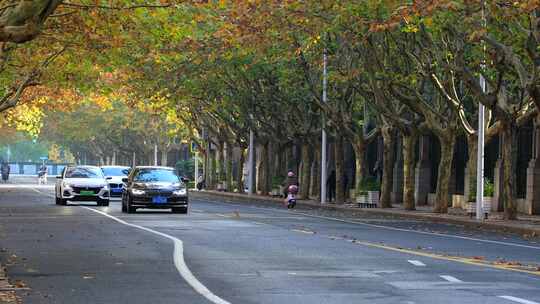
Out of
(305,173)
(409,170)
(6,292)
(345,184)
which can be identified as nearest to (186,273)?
(6,292)

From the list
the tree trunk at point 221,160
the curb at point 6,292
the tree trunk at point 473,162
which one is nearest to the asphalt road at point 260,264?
the curb at point 6,292

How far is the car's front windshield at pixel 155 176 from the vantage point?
41031 millimetres

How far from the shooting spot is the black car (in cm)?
4041

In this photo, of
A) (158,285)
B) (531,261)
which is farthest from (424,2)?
(158,285)

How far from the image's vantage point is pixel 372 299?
1420 cm

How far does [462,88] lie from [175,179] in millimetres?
16693

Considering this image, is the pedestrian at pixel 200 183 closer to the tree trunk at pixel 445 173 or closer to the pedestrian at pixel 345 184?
Result: the pedestrian at pixel 345 184

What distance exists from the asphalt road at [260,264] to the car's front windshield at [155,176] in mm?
8115

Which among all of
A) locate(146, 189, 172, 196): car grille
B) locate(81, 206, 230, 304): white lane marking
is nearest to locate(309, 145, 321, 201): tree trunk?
locate(146, 189, 172, 196): car grille

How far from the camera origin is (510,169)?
126 feet

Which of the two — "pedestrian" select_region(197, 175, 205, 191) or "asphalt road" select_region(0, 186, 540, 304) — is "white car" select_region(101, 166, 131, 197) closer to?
"asphalt road" select_region(0, 186, 540, 304)

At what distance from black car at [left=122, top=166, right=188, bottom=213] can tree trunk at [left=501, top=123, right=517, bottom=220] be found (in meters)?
9.77

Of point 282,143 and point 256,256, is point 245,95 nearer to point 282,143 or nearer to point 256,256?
point 282,143

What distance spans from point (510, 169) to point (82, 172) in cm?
1770
